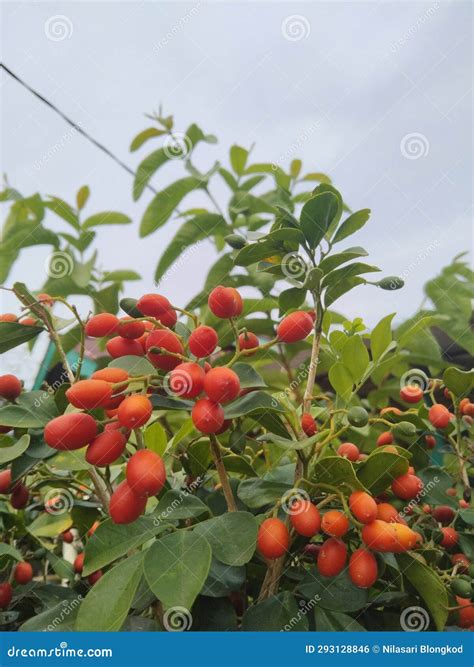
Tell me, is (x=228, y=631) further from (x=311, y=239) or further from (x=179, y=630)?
(x=311, y=239)

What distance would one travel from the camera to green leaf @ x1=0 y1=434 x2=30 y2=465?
0.72m

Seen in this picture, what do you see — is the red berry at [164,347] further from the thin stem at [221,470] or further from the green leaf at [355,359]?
the green leaf at [355,359]

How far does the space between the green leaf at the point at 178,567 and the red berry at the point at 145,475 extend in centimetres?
6

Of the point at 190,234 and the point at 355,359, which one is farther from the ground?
the point at 355,359

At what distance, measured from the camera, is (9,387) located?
2.64ft

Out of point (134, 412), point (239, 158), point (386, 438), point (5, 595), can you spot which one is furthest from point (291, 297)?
point (239, 158)

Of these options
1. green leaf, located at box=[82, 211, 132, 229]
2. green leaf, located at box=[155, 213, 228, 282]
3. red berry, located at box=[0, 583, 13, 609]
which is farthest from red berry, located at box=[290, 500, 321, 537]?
green leaf, located at box=[82, 211, 132, 229]

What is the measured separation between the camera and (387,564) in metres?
0.72

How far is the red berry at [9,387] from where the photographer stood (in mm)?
803

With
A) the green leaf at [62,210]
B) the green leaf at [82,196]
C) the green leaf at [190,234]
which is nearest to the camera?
the green leaf at [190,234]

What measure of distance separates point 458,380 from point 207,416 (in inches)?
18.2

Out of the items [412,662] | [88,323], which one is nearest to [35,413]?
[88,323]

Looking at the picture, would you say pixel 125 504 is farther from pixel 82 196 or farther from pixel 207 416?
pixel 82 196

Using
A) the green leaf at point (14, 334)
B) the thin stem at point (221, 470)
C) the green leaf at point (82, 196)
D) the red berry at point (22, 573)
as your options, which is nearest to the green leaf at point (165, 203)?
the green leaf at point (82, 196)
